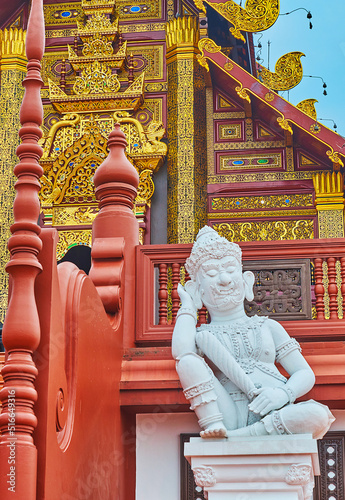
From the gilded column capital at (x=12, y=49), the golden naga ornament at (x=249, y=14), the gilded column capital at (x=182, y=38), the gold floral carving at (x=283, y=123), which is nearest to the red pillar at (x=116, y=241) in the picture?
the gold floral carving at (x=283, y=123)

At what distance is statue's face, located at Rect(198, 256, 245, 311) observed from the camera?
460 cm

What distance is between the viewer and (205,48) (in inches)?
389

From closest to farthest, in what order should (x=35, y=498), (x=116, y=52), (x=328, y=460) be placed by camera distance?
(x=35, y=498)
(x=328, y=460)
(x=116, y=52)

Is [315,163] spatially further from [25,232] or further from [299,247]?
[25,232]

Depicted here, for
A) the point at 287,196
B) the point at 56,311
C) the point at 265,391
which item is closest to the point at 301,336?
the point at 265,391

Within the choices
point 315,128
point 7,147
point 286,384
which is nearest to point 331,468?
point 286,384

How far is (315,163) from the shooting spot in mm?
9859

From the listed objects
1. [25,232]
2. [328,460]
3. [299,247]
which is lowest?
[328,460]

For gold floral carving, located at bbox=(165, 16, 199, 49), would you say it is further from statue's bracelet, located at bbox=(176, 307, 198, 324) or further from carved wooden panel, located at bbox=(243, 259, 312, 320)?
statue's bracelet, located at bbox=(176, 307, 198, 324)

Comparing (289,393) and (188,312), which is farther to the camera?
(188,312)

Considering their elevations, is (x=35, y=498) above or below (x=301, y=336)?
below

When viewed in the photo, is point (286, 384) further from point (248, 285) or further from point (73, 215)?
point (73, 215)

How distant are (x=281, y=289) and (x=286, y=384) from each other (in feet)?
3.49

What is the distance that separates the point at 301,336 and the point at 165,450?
3.36ft
